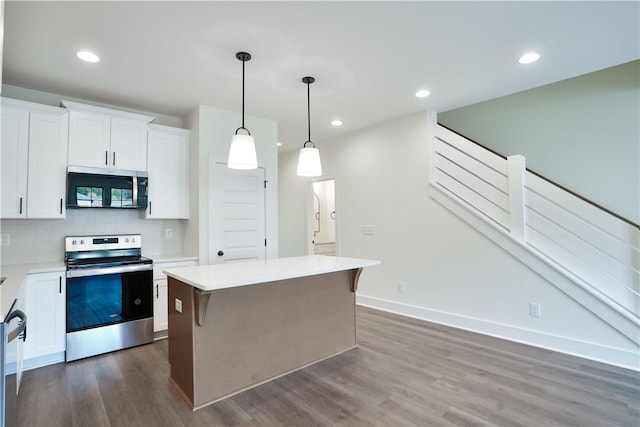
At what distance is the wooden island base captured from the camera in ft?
7.67

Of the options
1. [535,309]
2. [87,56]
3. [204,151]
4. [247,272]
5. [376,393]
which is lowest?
[376,393]

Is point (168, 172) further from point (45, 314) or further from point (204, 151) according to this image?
point (45, 314)

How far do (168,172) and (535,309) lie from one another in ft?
14.5

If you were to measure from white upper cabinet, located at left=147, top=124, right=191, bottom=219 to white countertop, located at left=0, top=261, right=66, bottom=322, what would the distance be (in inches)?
40.7

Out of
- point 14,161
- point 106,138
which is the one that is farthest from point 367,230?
point 14,161

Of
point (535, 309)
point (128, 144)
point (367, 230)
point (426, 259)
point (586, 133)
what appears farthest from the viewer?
point (367, 230)

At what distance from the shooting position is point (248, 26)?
2373 mm

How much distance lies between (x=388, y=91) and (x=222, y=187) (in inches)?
89.9

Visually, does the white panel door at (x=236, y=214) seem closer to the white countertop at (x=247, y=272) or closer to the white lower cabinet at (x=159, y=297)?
the white lower cabinet at (x=159, y=297)

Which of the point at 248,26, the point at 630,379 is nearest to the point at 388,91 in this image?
the point at 248,26

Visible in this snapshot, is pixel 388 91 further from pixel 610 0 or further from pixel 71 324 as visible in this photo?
pixel 71 324

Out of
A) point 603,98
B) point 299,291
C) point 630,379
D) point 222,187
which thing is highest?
point 603,98

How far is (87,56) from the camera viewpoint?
2756 mm

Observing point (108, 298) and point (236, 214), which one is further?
point (236, 214)
